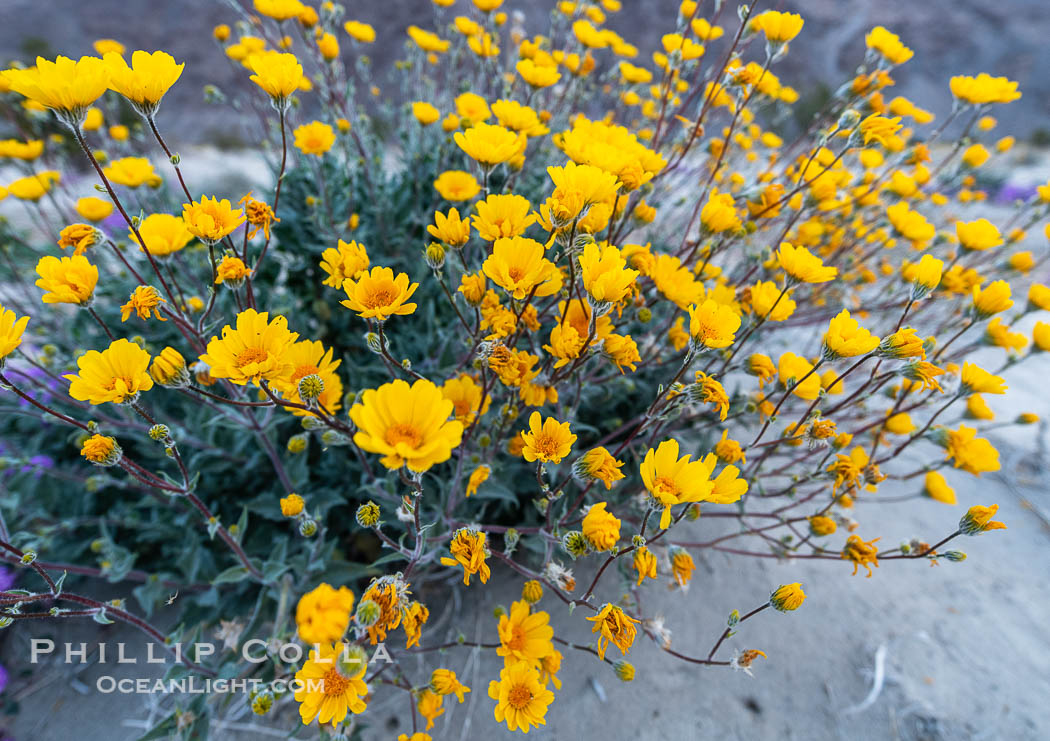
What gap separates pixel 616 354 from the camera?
1.47 metres

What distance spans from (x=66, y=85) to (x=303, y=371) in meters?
0.93

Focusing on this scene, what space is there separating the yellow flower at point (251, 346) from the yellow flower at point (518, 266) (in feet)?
1.78

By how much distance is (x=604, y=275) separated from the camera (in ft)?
4.29

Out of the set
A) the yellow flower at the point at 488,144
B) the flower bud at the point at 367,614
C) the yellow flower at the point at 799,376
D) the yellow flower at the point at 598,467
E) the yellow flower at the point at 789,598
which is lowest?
the flower bud at the point at 367,614

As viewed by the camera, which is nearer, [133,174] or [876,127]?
[876,127]

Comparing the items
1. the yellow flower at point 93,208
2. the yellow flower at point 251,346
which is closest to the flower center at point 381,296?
the yellow flower at point 251,346

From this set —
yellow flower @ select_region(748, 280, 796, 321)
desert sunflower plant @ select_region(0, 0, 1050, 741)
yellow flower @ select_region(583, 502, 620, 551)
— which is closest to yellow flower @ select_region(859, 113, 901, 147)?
desert sunflower plant @ select_region(0, 0, 1050, 741)

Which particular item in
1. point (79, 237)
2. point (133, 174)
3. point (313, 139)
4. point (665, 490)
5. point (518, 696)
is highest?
point (313, 139)

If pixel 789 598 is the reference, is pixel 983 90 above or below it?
above

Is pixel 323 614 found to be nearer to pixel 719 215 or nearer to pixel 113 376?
pixel 113 376

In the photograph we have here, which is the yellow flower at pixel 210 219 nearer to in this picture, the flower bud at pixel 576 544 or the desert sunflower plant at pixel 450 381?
the desert sunflower plant at pixel 450 381

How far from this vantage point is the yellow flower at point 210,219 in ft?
4.46

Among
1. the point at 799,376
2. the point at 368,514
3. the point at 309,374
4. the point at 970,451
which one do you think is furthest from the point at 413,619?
the point at 970,451

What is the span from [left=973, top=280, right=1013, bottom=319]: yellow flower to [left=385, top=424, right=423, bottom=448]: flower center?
2102mm
